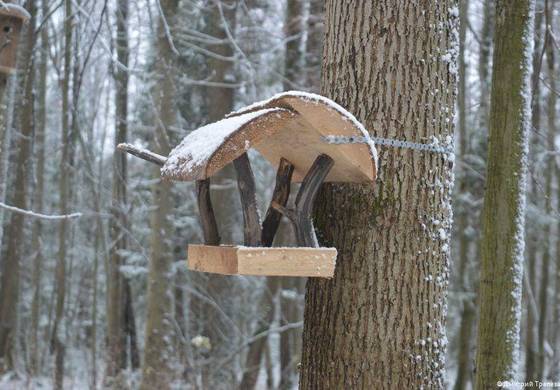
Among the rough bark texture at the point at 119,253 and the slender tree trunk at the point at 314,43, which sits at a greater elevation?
the slender tree trunk at the point at 314,43

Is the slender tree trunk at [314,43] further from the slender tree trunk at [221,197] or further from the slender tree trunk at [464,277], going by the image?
the slender tree trunk at [464,277]

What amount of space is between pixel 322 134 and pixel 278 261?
0.45 meters

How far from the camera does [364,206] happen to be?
243 centimetres

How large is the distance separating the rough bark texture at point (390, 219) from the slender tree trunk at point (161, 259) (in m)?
5.20

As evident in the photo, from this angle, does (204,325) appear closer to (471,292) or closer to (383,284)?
(471,292)

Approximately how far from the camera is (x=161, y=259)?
7.78 m

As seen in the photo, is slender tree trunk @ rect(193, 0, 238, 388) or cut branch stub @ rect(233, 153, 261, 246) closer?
cut branch stub @ rect(233, 153, 261, 246)

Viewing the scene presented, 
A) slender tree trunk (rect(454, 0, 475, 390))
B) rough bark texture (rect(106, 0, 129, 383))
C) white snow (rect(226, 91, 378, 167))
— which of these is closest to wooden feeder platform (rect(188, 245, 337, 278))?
white snow (rect(226, 91, 378, 167))

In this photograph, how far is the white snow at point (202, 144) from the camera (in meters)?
2.16

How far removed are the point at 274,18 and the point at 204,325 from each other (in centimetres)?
522

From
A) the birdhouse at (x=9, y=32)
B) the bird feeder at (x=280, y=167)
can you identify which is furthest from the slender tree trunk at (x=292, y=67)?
the bird feeder at (x=280, y=167)

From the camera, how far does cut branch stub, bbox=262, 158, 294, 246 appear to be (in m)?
2.44

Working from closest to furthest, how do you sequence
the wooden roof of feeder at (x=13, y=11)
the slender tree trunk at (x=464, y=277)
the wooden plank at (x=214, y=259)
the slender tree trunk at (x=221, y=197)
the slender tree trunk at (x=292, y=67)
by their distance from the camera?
1. the wooden plank at (x=214, y=259)
2. the wooden roof of feeder at (x=13, y=11)
3. the slender tree trunk at (x=221, y=197)
4. the slender tree trunk at (x=292, y=67)
5. the slender tree trunk at (x=464, y=277)

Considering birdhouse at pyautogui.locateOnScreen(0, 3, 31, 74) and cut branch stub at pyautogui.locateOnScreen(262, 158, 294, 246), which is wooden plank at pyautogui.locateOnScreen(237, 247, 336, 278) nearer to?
cut branch stub at pyautogui.locateOnScreen(262, 158, 294, 246)
